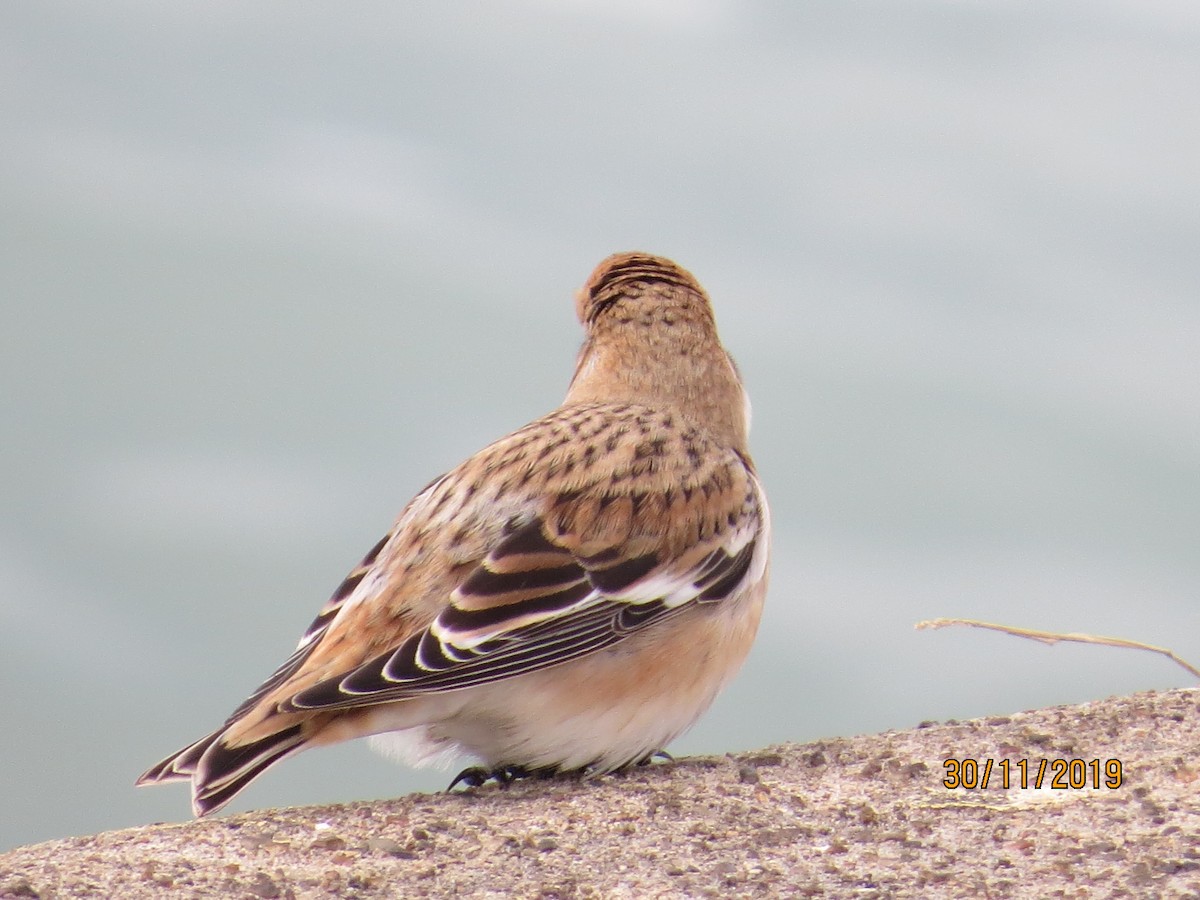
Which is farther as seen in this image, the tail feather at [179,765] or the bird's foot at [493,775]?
the bird's foot at [493,775]

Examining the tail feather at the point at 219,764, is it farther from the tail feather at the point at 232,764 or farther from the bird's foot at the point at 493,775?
the bird's foot at the point at 493,775

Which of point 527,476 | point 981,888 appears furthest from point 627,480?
point 981,888

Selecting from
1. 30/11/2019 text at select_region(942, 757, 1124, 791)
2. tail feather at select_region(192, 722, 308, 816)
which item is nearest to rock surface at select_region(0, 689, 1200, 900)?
30/11/2019 text at select_region(942, 757, 1124, 791)

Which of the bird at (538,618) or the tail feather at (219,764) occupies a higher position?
the bird at (538,618)

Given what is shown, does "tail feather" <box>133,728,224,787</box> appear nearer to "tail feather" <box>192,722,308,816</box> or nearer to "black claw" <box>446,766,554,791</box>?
"tail feather" <box>192,722,308,816</box>

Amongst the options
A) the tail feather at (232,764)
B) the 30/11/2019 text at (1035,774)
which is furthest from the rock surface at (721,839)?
the tail feather at (232,764)

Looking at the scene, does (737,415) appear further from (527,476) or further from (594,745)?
(594,745)
